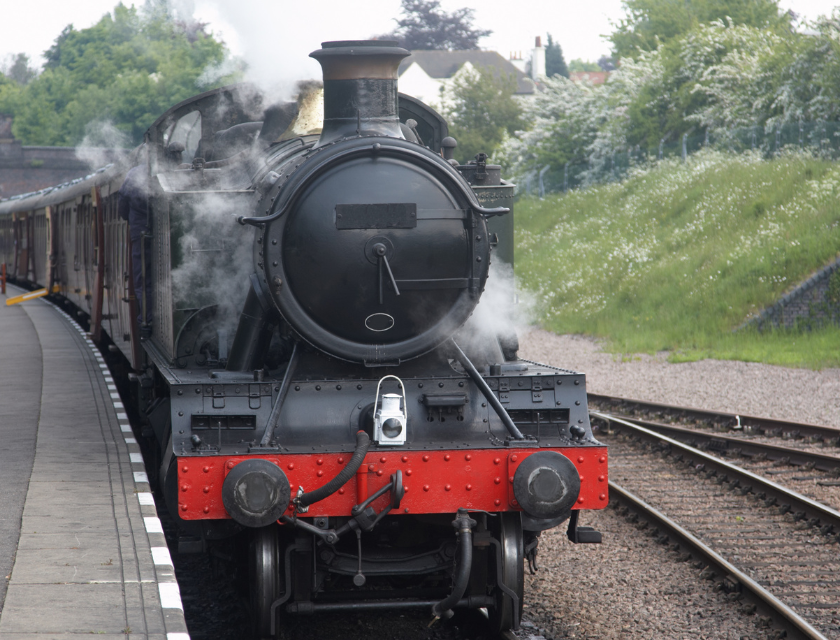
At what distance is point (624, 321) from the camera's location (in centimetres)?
1800

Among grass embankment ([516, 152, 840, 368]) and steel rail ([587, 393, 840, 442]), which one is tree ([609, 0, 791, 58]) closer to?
grass embankment ([516, 152, 840, 368])

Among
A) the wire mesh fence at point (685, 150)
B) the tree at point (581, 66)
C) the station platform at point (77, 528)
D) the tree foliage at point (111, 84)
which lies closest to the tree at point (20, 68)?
the tree foliage at point (111, 84)

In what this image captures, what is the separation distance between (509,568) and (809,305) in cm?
1274

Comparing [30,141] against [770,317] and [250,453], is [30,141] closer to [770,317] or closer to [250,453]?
[770,317]

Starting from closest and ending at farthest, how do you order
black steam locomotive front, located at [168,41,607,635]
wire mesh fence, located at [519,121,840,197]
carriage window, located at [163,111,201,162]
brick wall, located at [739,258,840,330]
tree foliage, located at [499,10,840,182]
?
1. black steam locomotive front, located at [168,41,607,635]
2. carriage window, located at [163,111,201,162]
3. brick wall, located at [739,258,840,330]
4. wire mesh fence, located at [519,121,840,197]
5. tree foliage, located at [499,10,840,182]

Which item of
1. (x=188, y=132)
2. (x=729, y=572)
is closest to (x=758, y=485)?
(x=729, y=572)

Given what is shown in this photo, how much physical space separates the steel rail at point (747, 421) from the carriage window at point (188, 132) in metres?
6.52

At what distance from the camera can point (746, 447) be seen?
915 centimetres

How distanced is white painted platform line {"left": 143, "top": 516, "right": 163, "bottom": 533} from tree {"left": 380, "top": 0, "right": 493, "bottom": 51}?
205 ft

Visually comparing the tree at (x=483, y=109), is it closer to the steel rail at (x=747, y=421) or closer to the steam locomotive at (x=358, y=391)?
the steel rail at (x=747, y=421)

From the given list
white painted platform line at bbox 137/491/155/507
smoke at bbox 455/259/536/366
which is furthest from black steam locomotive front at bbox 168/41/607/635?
white painted platform line at bbox 137/491/155/507

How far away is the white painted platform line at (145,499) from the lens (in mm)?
5531

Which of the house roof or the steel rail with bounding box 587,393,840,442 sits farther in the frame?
the house roof

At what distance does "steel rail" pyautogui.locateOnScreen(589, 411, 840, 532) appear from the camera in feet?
22.1
